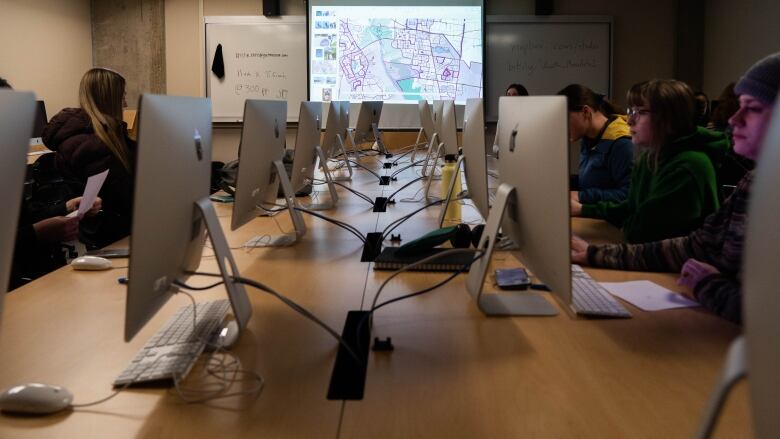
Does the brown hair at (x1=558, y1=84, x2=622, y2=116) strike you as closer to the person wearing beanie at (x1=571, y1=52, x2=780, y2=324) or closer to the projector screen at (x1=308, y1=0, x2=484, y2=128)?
the person wearing beanie at (x1=571, y1=52, x2=780, y2=324)

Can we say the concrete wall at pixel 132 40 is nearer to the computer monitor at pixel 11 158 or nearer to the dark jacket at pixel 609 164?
the dark jacket at pixel 609 164

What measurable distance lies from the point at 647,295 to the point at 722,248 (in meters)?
0.25

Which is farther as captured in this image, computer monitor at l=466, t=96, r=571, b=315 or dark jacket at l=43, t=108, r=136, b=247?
dark jacket at l=43, t=108, r=136, b=247

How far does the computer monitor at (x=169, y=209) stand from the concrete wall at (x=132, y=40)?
17.6 feet

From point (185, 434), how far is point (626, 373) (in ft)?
2.29

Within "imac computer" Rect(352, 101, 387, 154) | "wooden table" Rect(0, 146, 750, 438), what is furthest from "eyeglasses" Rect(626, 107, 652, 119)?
"imac computer" Rect(352, 101, 387, 154)

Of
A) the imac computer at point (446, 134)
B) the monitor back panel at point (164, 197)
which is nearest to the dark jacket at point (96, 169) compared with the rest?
the imac computer at point (446, 134)

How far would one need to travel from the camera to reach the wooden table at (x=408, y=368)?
3.10ft

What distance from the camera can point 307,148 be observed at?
268 cm

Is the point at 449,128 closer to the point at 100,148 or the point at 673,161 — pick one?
the point at 673,161

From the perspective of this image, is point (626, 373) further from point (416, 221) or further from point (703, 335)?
point (416, 221)

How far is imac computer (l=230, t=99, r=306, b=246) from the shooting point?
1816 millimetres

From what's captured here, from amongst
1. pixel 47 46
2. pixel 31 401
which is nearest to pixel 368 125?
pixel 47 46

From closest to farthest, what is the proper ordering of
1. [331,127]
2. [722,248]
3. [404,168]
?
[722,248] → [331,127] → [404,168]
